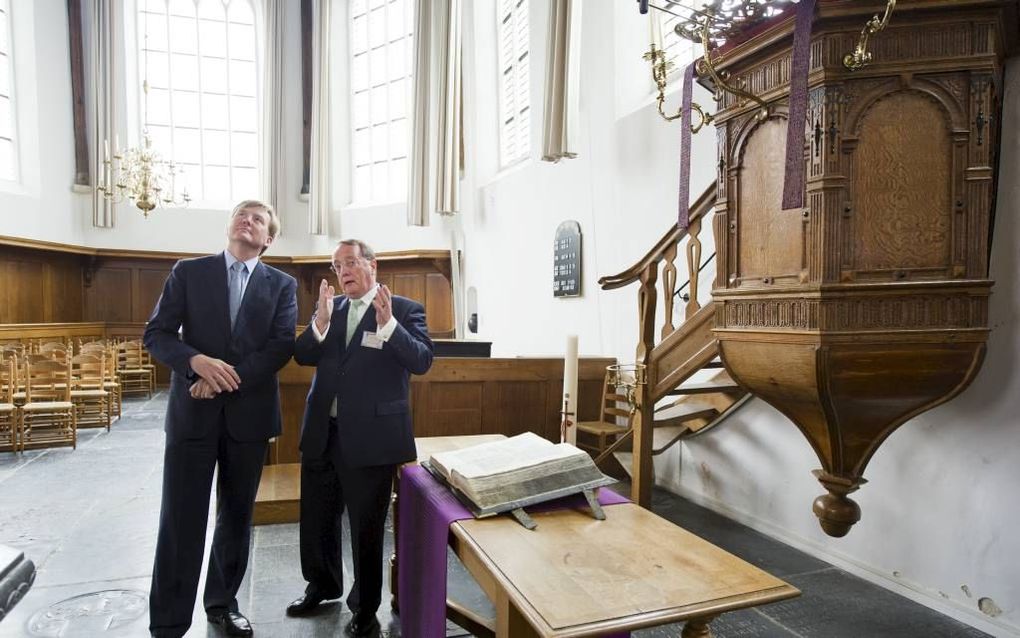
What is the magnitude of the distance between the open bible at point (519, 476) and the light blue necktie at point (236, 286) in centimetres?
112

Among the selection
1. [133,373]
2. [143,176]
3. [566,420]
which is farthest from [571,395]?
[143,176]

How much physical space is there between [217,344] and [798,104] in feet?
6.80

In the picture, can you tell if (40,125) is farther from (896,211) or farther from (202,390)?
(896,211)

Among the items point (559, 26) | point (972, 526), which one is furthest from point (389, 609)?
point (559, 26)

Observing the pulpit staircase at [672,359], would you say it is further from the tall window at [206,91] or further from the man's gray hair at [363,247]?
the tall window at [206,91]

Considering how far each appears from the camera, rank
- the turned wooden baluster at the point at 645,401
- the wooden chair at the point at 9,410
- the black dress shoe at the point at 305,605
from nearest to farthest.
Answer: the black dress shoe at the point at 305,605
the turned wooden baluster at the point at 645,401
the wooden chair at the point at 9,410

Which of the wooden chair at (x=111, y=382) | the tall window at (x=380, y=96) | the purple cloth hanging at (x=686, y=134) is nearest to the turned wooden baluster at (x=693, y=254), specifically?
the purple cloth hanging at (x=686, y=134)

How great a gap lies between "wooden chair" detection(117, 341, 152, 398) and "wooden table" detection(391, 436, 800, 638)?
10.0 meters

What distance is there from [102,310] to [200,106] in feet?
13.7

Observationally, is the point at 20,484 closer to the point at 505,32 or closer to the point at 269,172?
the point at 505,32

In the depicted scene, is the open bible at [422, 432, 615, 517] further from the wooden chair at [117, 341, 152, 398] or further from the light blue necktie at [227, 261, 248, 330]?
the wooden chair at [117, 341, 152, 398]

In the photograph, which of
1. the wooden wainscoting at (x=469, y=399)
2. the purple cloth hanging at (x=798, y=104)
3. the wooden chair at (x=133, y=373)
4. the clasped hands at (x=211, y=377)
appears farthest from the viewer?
the wooden chair at (x=133, y=373)

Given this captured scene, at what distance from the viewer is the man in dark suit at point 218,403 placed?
225cm

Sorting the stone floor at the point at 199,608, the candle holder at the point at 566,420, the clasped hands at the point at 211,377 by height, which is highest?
the clasped hands at the point at 211,377
